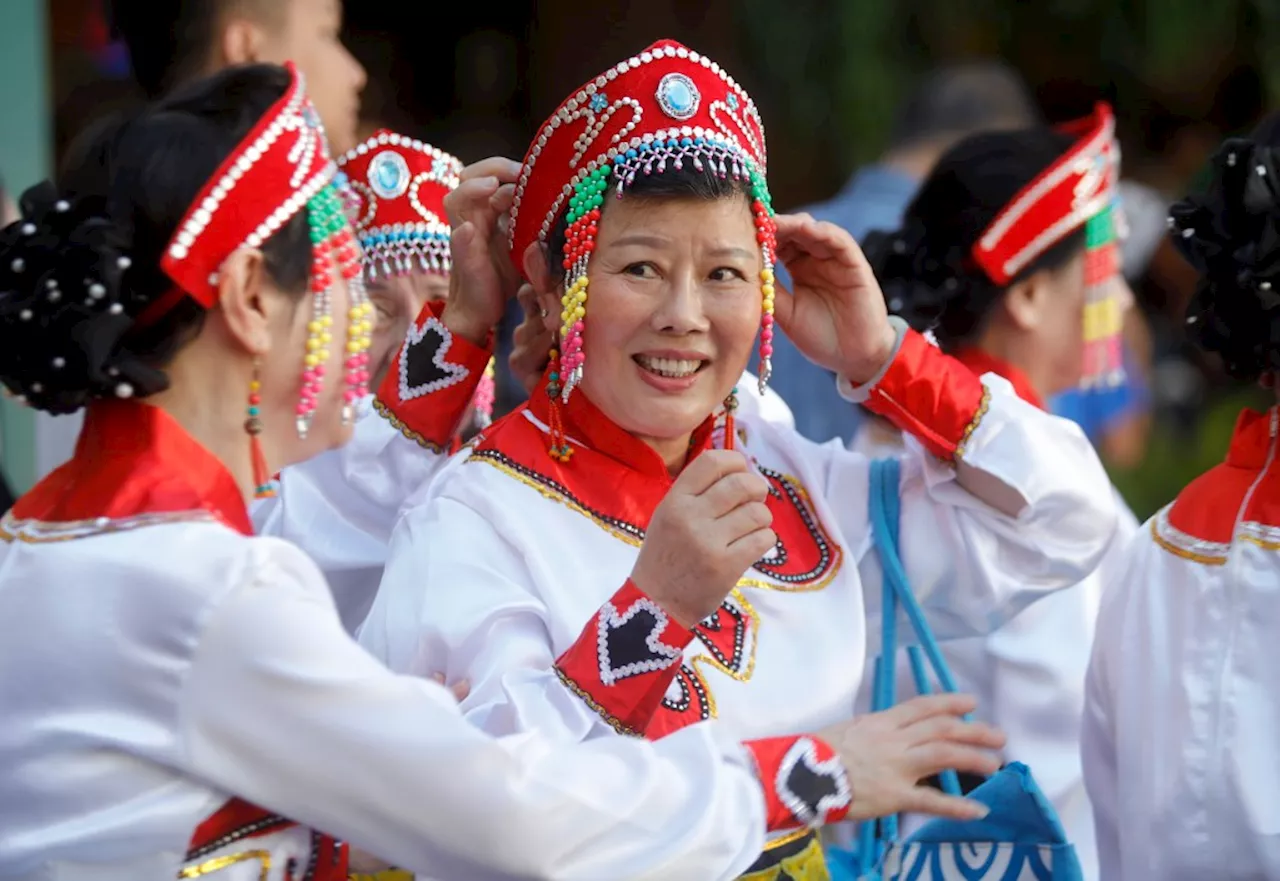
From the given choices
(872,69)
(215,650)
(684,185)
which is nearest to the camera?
(215,650)

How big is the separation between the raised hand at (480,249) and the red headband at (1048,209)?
1.26 m

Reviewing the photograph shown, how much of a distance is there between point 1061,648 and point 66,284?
1.96 m

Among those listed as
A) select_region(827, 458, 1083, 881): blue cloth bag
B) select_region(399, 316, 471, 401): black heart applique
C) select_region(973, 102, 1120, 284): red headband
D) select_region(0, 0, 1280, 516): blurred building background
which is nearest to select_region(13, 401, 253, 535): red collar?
select_region(399, 316, 471, 401): black heart applique

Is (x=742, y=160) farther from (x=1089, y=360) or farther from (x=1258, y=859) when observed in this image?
(x=1089, y=360)

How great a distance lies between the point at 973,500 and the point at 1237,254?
0.56m

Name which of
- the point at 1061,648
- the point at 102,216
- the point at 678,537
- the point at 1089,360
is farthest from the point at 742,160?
the point at 1089,360

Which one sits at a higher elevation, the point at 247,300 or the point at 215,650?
the point at 247,300

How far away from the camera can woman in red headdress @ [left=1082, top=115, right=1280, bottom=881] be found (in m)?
2.43

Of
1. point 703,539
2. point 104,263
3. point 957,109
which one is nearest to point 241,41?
point 104,263

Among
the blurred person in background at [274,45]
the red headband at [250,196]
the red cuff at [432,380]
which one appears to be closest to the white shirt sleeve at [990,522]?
the red cuff at [432,380]

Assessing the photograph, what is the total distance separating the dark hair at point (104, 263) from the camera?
210 cm

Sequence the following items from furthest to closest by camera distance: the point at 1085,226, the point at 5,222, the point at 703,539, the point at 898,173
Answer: the point at 898,173, the point at 5,222, the point at 1085,226, the point at 703,539

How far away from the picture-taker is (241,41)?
3898 mm

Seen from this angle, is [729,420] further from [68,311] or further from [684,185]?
[68,311]
